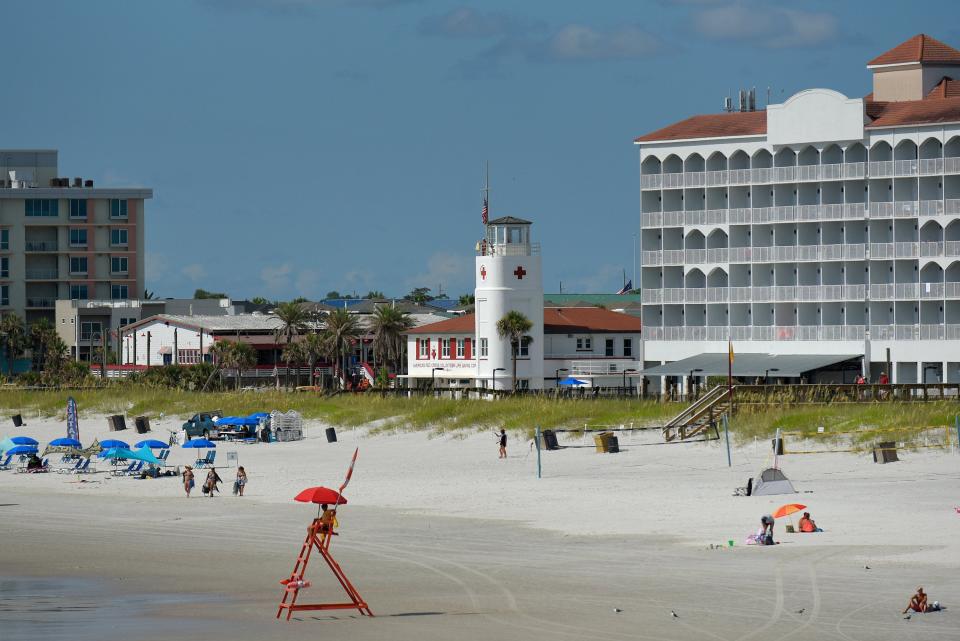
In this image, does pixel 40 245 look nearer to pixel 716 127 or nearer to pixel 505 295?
pixel 505 295

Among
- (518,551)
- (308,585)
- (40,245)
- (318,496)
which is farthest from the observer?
(40,245)

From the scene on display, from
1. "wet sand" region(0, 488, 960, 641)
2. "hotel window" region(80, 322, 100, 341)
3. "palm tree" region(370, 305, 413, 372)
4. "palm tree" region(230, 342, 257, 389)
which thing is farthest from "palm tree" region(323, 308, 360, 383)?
"wet sand" region(0, 488, 960, 641)

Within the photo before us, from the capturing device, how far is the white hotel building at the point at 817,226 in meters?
82.7

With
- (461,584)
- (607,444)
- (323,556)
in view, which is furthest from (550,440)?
(323,556)

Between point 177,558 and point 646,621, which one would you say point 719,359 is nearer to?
point 177,558

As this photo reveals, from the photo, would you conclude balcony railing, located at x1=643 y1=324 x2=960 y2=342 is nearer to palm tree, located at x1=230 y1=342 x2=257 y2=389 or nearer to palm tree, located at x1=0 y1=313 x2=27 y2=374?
palm tree, located at x1=230 y1=342 x2=257 y2=389

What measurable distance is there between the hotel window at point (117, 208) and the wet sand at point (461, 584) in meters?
94.0

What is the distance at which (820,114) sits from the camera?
8550 centimetres

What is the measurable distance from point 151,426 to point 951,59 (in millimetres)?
53177

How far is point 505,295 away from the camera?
9525 cm

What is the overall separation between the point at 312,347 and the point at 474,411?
5682cm

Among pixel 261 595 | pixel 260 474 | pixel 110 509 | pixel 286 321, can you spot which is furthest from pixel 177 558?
pixel 286 321

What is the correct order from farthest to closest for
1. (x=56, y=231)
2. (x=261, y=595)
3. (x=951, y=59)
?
(x=56, y=231)
(x=951, y=59)
(x=261, y=595)

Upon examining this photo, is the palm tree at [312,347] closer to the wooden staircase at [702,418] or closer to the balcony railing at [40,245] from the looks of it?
the balcony railing at [40,245]
